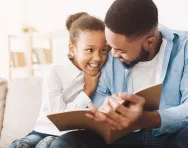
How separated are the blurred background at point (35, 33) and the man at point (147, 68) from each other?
281 cm

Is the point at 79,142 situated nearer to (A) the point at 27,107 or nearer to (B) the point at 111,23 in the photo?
(B) the point at 111,23

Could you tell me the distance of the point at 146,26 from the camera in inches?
46.3

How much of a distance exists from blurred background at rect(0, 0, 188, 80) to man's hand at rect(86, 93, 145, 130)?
3.25m

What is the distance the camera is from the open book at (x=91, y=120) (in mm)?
907

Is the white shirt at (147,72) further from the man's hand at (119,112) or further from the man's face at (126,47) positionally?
the man's hand at (119,112)

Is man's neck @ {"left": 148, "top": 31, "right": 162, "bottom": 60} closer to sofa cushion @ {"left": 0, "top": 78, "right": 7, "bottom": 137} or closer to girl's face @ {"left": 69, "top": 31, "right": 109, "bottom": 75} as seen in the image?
girl's face @ {"left": 69, "top": 31, "right": 109, "bottom": 75}

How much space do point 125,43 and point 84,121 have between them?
37cm

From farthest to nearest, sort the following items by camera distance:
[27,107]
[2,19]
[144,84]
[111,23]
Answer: [2,19] < [27,107] < [144,84] < [111,23]

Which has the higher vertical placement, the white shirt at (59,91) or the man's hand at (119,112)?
the man's hand at (119,112)

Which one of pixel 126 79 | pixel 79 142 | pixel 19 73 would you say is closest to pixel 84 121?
pixel 79 142

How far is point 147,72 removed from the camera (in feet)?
4.21

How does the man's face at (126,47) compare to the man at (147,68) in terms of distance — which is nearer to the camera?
the man at (147,68)

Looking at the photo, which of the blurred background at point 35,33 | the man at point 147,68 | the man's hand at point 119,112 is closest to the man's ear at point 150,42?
the man at point 147,68

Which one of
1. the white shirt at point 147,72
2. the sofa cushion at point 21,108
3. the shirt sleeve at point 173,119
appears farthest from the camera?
the sofa cushion at point 21,108
